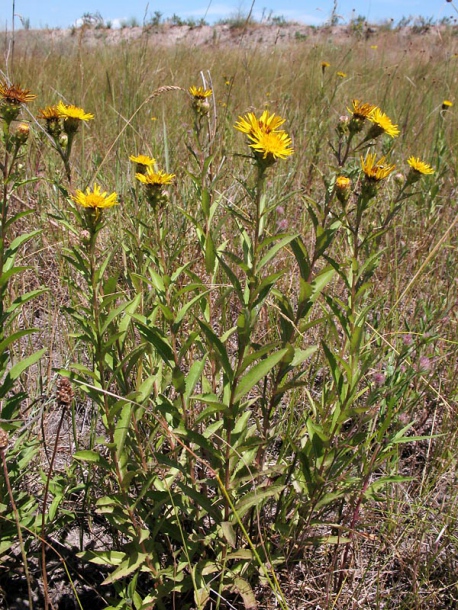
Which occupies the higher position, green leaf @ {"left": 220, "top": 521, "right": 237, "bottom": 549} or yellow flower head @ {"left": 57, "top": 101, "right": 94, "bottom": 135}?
yellow flower head @ {"left": 57, "top": 101, "right": 94, "bottom": 135}

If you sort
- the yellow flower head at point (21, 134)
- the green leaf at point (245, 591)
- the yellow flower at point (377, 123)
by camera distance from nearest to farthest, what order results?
the green leaf at point (245, 591)
the yellow flower head at point (21, 134)
the yellow flower at point (377, 123)

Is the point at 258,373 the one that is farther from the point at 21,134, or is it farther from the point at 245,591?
the point at 21,134

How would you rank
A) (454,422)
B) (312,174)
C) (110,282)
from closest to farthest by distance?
(110,282) < (454,422) < (312,174)

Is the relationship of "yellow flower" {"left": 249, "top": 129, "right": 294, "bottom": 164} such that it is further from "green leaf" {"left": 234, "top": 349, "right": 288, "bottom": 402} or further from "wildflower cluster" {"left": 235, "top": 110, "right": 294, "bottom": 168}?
"green leaf" {"left": 234, "top": 349, "right": 288, "bottom": 402}

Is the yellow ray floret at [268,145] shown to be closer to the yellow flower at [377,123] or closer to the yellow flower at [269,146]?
the yellow flower at [269,146]

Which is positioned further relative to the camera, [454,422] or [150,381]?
[454,422]

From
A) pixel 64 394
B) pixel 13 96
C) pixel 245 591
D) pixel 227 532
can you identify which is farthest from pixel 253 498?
pixel 13 96

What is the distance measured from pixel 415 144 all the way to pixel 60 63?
3.84m

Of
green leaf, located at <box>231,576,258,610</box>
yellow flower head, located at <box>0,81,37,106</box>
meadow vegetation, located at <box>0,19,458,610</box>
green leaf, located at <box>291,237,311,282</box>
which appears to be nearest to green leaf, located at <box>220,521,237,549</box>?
meadow vegetation, located at <box>0,19,458,610</box>

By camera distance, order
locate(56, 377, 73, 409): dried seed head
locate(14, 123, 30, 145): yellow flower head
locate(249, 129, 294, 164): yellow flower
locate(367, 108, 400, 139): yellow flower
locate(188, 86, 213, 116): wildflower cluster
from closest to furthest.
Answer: locate(56, 377, 73, 409): dried seed head, locate(249, 129, 294, 164): yellow flower, locate(14, 123, 30, 145): yellow flower head, locate(367, 108, 400, 139): yellow flower, locate(188, 86, 213, 116): wildflower cluster

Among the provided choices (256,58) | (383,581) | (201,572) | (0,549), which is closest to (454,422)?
(383,581)

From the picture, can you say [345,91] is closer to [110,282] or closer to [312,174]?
[312,174]

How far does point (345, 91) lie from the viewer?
539cm

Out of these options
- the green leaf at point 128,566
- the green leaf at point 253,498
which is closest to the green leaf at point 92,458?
the green leaf at point 128,566
